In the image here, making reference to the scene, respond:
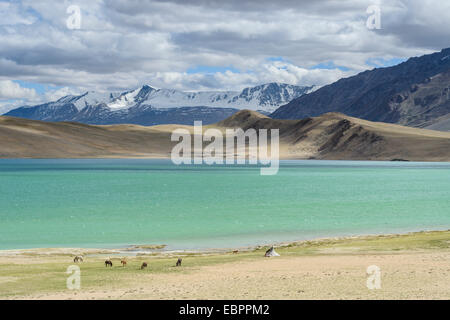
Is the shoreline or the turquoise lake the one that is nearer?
the shoreline

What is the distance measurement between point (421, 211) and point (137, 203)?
27.6 metres

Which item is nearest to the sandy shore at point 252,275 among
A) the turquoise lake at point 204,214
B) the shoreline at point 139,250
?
the shoreline at point 139,250

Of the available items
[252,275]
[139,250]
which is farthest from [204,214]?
[252,275]

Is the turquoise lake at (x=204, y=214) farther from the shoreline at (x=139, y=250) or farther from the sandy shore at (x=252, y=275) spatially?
the sandy shore at (x=252, y=275)

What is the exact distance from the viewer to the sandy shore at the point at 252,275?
19.4 metres

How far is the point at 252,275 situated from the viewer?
23.0 meters

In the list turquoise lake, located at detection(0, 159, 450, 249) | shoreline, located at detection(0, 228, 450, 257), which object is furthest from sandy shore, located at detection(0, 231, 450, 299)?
turquoise lake, located at detection(0, 159, 450, 249)

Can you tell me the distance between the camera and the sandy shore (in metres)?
19.4

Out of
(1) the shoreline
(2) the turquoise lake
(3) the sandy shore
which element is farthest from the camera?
(2) the turquoise lake

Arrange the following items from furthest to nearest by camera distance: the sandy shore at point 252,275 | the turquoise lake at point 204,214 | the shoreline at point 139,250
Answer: the turquoise lake at point 204,214, the shoreline at point 139,250, the sandy shore at point 252,275

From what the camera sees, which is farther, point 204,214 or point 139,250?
point 204,214

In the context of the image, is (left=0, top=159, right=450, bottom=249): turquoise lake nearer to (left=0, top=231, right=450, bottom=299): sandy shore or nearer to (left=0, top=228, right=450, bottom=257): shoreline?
(left=0, top=228, right=450, bottom=257): shoreline

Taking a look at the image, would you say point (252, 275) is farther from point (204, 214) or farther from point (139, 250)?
point (204, 214)

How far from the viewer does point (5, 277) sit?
23219 millimetres
